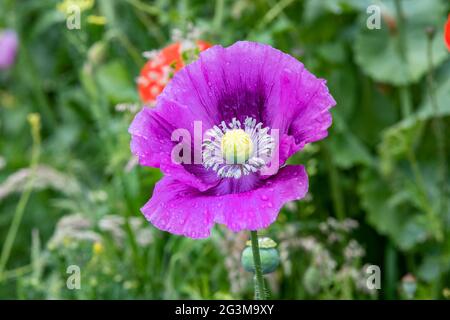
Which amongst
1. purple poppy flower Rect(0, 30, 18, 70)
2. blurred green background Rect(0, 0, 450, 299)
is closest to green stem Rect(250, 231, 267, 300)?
blurred green background Rect(0, 0, 450, 299)

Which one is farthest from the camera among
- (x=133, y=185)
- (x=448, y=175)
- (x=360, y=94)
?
(x=360, y=94)

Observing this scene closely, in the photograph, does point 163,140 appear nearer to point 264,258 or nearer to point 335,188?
point 264,258

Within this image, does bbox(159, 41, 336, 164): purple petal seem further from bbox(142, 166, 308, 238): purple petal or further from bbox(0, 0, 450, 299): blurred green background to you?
bbox(0, 0, 450, 299): blurred green background

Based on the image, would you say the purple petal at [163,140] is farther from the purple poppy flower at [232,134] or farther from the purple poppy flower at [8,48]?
the purple poppy flower at [8,48]

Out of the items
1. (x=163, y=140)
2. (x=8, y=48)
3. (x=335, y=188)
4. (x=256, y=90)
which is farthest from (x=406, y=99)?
(x=8, y=48)

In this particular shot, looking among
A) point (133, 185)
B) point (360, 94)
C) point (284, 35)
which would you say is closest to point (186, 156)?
point (133, 185)
